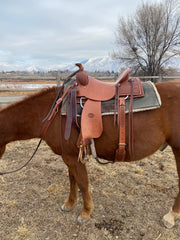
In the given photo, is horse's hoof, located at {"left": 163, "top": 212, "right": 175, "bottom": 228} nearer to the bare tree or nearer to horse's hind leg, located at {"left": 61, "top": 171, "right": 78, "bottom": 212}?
horse's hind leg, located at {"left": 61, "top": 171, "right": 78, "bottom": 212}

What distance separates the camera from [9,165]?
130 inches

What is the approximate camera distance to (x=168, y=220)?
6.44 ft

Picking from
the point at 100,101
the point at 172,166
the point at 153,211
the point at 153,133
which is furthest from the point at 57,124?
the point at 172,166

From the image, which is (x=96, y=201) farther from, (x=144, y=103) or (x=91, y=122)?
(x=144, y=103)

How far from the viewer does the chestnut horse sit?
172 cm

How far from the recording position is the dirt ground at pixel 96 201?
192 cm

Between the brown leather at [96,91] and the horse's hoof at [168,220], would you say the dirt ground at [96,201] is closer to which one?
the horse's hoof at [168,220]

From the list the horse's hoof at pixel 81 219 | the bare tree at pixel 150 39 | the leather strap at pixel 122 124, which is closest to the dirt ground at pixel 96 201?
the horse's hoof at pixel 81 219

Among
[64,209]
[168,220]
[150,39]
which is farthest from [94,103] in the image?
[150,39]

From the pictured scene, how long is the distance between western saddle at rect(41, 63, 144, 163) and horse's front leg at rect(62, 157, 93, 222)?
0.15m

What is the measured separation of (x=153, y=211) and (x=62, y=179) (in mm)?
1502

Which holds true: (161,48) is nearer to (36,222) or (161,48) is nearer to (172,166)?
(172,166)

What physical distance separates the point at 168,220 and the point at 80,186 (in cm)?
112

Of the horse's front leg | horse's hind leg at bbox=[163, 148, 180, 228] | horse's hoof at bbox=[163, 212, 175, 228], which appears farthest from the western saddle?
horse's hoof at bbox=[163, 212, 175, 228]
